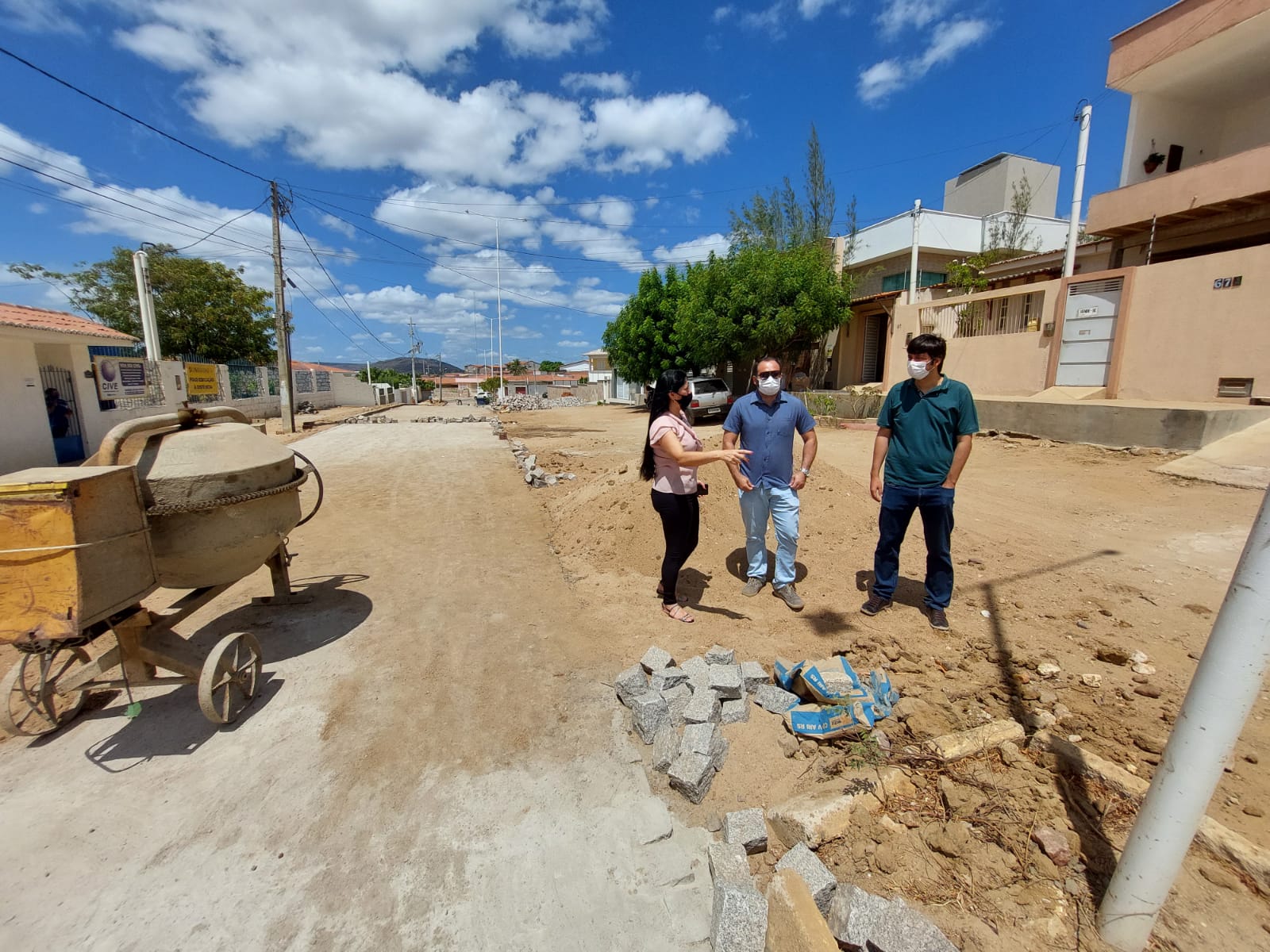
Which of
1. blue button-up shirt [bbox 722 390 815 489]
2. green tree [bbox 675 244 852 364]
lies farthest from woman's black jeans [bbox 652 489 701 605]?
green tree [bbox 675 244 852 364]

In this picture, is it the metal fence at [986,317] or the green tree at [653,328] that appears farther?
the green tree at [653,328]

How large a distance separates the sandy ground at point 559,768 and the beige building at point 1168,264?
686 cm

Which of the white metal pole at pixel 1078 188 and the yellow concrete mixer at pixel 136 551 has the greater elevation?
the white metal pole at pixel 1078 188

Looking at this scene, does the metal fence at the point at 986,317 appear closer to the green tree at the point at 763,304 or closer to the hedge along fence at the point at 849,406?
the hedge along fence at the point at 849,406

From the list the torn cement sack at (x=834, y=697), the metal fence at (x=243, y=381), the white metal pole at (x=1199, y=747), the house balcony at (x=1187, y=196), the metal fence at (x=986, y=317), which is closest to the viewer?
the white metal pole at (x=1199, y=747)

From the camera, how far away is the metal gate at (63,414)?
12695 mm

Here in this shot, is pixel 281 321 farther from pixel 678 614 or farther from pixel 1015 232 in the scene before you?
pixel 1015 232

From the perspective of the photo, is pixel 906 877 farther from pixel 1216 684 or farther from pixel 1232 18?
pixel 1232 18

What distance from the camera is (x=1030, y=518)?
5969 mm

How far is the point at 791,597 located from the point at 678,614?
837 mm

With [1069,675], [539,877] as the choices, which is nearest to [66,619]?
[539,877]

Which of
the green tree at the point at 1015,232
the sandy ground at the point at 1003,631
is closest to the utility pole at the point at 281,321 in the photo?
the sandy ground at the point at 1003,631

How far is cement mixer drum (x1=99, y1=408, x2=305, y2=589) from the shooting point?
2.82 meters

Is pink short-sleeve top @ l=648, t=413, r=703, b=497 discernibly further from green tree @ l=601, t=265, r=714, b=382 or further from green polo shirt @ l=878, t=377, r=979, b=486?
green tree @ l=601, t=265, r=714, b=382
